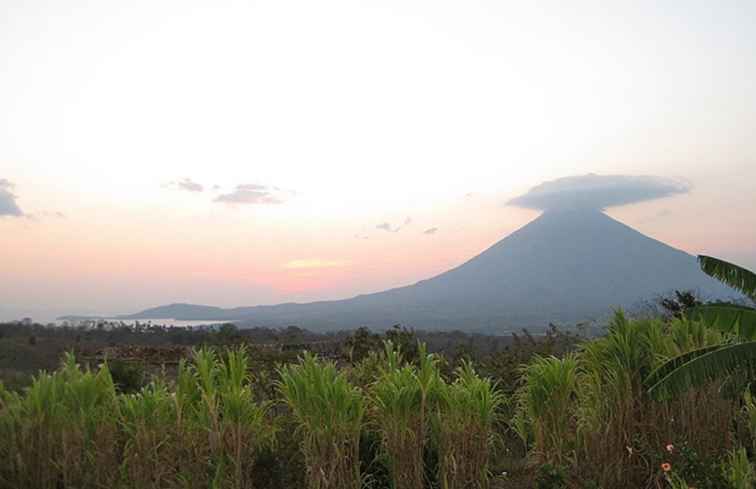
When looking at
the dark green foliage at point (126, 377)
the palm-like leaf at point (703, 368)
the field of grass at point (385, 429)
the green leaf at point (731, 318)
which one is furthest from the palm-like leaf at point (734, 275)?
the dark green foliage at point (126, 377)

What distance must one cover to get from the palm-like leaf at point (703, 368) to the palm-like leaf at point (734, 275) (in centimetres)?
154

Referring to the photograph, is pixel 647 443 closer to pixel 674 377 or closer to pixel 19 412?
pixel 674 377

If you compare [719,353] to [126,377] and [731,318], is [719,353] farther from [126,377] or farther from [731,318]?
[126,377]

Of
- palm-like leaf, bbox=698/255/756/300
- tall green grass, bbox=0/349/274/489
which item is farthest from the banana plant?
Result: tall green grass, bbox=0/349/274/489

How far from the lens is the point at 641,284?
19462cm

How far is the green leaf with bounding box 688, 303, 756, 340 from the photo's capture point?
26.1 feet

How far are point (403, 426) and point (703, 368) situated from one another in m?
3.05

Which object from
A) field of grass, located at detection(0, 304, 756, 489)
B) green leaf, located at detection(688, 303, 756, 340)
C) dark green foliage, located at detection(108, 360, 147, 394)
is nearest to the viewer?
field of grass, located at detection(0, 304, 756, 489)

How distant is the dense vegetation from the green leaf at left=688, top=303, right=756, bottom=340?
82cm

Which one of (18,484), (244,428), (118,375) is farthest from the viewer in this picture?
(118,375)

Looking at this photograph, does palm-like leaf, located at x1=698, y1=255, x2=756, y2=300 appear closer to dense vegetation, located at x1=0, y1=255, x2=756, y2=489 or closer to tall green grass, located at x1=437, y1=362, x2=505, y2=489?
dense vegetation, located at x1=0, y1=255, x2=756, y2=489

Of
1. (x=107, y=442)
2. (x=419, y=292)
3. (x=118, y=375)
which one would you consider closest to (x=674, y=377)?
(x=107, y=442)

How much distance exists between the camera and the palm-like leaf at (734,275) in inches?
332

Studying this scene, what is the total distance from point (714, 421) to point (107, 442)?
5908 mm
